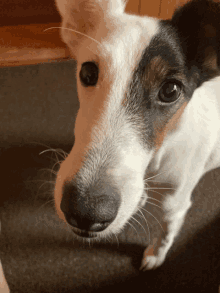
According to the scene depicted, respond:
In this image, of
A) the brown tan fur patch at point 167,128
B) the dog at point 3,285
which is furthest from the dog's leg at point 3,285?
the brown tan fur patch at point 167,128

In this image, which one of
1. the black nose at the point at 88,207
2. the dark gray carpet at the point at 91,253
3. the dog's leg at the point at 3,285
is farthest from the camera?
the dark gray carpet at the point at 91,253

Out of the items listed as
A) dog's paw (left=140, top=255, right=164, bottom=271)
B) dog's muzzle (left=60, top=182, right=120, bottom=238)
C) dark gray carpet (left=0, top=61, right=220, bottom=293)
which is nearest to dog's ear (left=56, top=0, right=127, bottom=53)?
dog's muzzle (left=60, top=182, right=120, bottom=238)

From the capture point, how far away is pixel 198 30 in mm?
771

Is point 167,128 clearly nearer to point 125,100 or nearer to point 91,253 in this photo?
point 125,100

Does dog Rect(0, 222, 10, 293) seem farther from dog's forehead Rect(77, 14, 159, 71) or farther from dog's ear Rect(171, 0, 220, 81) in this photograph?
dog's ear Rect(171, 0, 220, 81)

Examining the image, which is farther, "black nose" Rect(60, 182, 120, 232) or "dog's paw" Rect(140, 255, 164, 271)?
"dog's paw" Rect(140, 255, 164, 271)

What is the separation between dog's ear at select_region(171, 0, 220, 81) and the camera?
76 cm

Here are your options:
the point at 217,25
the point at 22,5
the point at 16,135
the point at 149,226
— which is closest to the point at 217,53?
the point at 217,25

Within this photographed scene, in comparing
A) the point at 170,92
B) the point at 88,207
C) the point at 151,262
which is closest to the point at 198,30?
the point at 170,92

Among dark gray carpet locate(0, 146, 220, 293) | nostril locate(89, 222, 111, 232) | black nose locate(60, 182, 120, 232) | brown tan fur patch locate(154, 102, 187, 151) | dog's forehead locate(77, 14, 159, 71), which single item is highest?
dog's forehead locate(77, 14, 159, 71)

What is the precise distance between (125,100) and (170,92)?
0.15m

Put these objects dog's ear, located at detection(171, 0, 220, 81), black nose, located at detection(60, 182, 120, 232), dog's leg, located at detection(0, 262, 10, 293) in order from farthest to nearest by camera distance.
Answer: dog's leg, located at detection(0, 262, 10, 293) < dog's ear, located at detection(171, 0, 220, 81) < black nose, located at detection(60, 182, 120, 232)

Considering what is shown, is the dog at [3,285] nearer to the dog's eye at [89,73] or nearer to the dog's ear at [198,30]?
the dog's eye at [89,73]

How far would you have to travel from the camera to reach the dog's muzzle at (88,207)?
649mm
